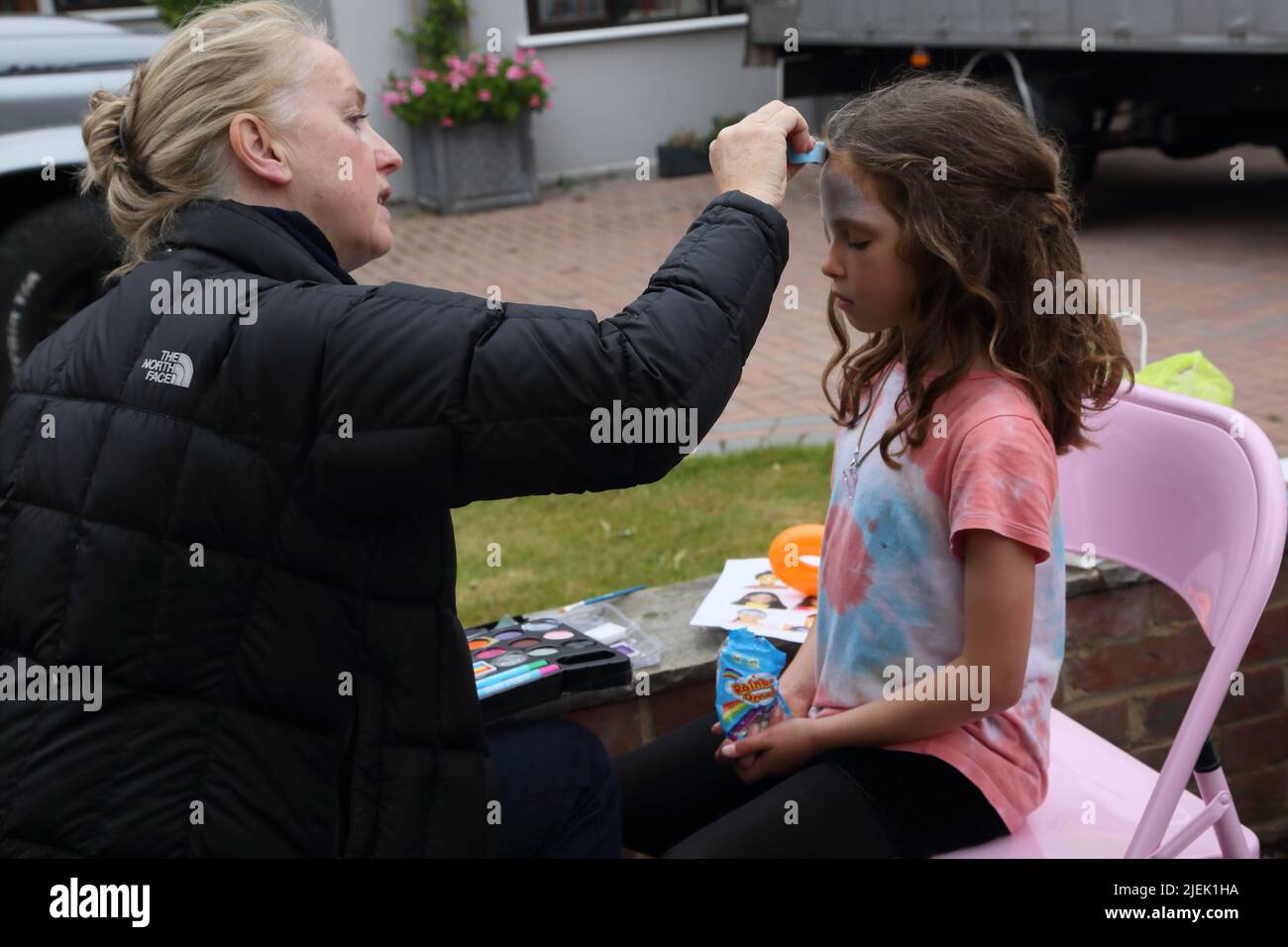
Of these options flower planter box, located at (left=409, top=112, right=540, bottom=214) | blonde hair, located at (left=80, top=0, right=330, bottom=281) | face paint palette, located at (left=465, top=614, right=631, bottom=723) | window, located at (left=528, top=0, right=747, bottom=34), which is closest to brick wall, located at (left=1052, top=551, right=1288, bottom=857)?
face paint palette, located at (left=465, top=614, right=631, bottom=723)

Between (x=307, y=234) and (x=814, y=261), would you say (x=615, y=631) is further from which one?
(x=814, y=261)

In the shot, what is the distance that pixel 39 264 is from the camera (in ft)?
16.9

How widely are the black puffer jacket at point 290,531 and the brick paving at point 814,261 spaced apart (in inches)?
87.0

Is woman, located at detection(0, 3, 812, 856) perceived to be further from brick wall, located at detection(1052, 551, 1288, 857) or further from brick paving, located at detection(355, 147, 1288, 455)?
brick paving, located at detection(355, 147, 1288, 455)

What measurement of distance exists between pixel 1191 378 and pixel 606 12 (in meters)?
10.1

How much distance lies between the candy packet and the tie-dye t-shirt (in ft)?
0.26

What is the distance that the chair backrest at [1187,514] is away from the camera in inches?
64.9

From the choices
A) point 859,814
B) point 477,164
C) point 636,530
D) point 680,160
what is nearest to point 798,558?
point 859,814

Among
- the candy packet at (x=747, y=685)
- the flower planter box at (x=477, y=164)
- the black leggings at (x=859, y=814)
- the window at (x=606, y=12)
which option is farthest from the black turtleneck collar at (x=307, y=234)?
the window at (x=606, y=12)

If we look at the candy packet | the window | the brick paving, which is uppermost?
the window

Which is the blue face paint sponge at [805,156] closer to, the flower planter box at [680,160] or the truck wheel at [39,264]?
the truck wheel at [39,264]

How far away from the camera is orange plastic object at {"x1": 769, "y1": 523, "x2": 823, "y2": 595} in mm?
2510

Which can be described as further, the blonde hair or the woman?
the blonde hair
